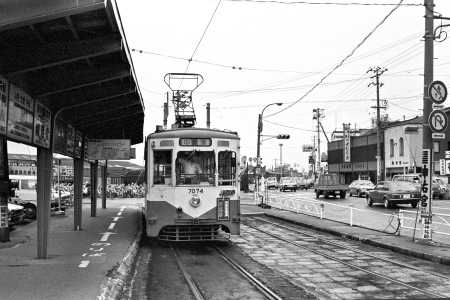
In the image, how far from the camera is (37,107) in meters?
9.30

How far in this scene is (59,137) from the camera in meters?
11.6

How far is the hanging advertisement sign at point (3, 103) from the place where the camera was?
7.31 m

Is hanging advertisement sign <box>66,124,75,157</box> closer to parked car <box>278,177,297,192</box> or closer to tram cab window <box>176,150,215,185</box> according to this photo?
tram cab window <box>176,150,215,185</box>

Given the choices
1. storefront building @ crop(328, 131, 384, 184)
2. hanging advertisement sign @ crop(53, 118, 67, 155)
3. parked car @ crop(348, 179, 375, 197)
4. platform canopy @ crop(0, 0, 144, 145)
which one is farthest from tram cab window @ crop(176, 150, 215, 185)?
storefront building @ crop(328, 131, 384, 184)

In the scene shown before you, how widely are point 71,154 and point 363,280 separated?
9.08 meters

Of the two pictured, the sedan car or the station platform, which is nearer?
the station platform

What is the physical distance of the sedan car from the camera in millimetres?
28203

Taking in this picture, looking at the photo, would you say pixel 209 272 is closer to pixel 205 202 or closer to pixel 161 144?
pixel 205 202

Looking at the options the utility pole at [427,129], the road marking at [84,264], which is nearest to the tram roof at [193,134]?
the road marking at [84,264]

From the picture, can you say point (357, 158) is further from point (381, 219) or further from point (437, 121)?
point (437, 121)

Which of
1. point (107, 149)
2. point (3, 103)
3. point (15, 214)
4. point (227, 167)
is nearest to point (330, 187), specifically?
point (107, 149)

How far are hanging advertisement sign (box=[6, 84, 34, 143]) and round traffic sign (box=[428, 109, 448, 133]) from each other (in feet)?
33.4

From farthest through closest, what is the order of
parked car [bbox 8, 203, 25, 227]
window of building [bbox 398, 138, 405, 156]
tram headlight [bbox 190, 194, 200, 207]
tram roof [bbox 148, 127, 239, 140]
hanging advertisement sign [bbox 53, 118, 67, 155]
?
1. window of building [bbox 398, 138, 405, 156]
2. parked car [bbox 8, 203, 25, 227]
3. tram roof [bbox 148, 127, 239, 140]
4. tram headlight [bbox 190, 194, 200, 207]
5. hanging advertisement sign [bbox 53, 118, 67, 155]

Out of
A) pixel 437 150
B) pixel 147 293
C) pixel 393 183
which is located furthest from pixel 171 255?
pixel 437 150
